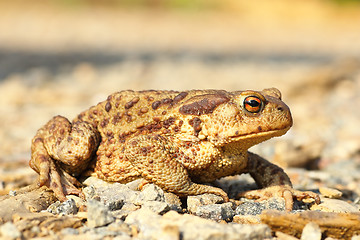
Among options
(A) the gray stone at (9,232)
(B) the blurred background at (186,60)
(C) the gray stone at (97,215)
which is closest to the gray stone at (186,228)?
(C) the gray stone at (97,215)

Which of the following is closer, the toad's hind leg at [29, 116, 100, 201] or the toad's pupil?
the toad's pupil

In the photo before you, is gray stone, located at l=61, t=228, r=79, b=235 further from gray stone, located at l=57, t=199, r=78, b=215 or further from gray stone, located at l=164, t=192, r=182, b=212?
gray stone, located at l=164, t=192, r=182, b=212

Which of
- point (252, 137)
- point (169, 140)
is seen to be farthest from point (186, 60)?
point (252, 137)

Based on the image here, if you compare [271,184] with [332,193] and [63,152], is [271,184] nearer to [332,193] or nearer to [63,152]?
[332,193]

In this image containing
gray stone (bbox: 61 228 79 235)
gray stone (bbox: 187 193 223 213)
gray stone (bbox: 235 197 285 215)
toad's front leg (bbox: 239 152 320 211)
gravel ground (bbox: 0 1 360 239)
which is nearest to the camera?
gray stone (bbox: 61 228 79 235)

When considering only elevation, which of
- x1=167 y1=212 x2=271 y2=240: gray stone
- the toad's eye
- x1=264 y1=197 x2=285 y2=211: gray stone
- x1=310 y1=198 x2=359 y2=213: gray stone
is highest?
the toad's eye

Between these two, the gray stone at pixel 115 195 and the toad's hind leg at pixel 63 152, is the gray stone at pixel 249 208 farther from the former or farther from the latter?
the toad's hind leg at pixel 63 152

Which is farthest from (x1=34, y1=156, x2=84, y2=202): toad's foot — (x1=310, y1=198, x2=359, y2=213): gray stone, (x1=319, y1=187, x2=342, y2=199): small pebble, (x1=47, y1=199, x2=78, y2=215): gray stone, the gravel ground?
(x1=319, y1=187, x2=342, y2=199): small pebble
